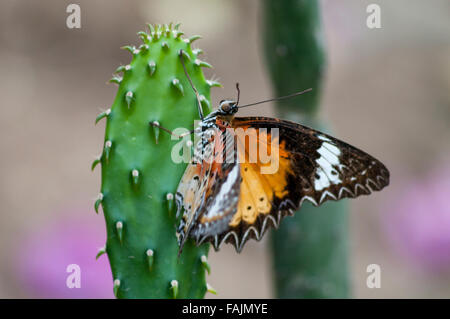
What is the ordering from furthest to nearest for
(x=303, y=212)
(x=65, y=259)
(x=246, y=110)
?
(x=246, y=110), (x=65, y=259), (x=303, y=212)

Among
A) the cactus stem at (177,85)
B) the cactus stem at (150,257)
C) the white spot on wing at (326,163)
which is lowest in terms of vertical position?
the cactus stem at (150,257)

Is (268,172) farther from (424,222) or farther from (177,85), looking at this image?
(424,222)

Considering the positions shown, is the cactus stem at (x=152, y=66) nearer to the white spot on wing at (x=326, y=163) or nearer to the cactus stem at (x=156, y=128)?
the cactus stem at (x=156, y=128)

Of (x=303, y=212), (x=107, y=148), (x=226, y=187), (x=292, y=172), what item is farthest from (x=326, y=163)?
(x=303, y=212)

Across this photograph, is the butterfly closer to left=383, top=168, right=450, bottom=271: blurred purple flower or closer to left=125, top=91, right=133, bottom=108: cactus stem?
left=125, top=91, right=133, bottom=108: cactus stem

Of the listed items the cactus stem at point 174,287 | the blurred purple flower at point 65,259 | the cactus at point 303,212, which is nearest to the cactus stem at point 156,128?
the cactus stem at point 174,287

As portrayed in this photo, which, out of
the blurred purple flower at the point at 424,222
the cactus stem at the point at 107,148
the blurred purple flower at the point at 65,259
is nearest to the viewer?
the cactus stem at the point at 107,148

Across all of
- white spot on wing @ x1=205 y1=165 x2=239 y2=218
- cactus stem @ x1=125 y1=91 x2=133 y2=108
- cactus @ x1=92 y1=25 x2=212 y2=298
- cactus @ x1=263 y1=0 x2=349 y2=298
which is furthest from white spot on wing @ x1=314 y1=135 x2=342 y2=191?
cactus @ x1=263 y1=0 x2=349 y2=298
